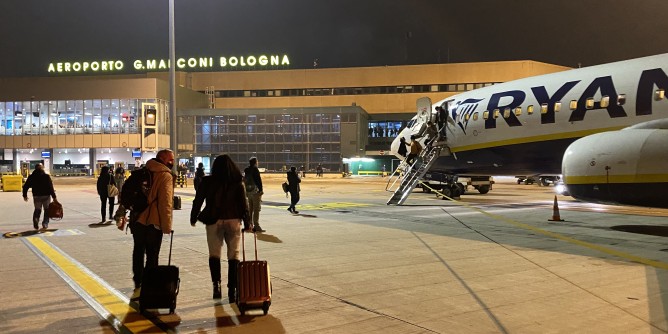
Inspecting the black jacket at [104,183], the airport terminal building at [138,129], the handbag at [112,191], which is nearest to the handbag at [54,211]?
the handbag at [112,191]

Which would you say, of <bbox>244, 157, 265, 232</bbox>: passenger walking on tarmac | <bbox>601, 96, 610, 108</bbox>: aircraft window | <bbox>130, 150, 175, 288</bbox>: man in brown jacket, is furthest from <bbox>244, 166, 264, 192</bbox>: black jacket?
<bbox>601, 96, 610, 108</bbox>: aircraft window

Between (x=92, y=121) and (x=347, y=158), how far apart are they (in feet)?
118

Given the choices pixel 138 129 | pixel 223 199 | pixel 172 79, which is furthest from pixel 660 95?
pixel 138 129

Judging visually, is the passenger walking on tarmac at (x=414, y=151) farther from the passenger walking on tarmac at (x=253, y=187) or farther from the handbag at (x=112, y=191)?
the handbag at (x=112, y=191)

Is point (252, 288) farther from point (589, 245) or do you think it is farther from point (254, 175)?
point (589, 245)

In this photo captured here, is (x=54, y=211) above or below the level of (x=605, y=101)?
below

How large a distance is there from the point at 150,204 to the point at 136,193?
229 millimetres

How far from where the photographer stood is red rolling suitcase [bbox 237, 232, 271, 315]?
20.9 ft

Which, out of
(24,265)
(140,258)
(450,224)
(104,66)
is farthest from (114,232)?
(104,66)

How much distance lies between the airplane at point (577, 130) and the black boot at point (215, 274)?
9.78 meters

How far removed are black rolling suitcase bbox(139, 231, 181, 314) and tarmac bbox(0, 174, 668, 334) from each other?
0.20m

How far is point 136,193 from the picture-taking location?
709 centimetres

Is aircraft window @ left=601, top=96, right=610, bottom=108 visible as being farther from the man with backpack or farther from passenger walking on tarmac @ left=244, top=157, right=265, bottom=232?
the man with backpack


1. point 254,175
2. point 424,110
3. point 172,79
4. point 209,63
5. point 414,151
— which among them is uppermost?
point 209,63
